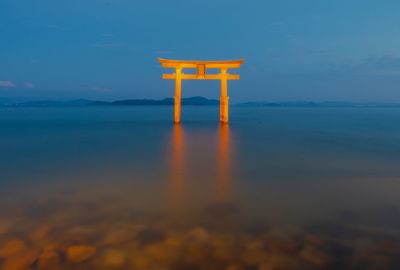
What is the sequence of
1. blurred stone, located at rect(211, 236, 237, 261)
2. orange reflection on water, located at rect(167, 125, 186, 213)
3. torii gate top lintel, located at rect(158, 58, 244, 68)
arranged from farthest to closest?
torii gate top lintel, located at rect(158, 58, 244, 68) → orange reflection on water, located at rect(167, 125, 186, 213) → blurred stone, located at rect(211, 236, 237, 261)

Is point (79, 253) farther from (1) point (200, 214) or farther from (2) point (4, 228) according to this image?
(1) point (200, 214)

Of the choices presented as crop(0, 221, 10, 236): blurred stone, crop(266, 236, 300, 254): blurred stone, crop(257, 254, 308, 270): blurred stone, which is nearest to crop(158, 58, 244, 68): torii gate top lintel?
crop(0, 221, 10, 236): blurred stone

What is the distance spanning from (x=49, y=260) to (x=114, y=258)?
66cm

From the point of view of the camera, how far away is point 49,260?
3.18 metres

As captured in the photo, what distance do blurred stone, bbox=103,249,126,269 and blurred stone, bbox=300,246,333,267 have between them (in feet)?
6.23

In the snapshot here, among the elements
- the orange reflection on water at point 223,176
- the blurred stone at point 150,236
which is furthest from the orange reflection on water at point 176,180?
the blurred stone at point 150,236

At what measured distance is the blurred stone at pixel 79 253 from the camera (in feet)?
10.6

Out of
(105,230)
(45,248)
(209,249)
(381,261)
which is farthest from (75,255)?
(381,261)

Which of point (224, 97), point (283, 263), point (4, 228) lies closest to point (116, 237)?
point (4, 228)

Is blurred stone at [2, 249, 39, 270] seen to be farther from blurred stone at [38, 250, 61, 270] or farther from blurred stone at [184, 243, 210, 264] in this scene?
blurred stone at [184, 243, 210, 264]

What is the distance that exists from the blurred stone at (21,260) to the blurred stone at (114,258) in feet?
2.35

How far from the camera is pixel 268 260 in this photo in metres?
3.21

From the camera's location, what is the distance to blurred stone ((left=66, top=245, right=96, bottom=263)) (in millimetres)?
3222

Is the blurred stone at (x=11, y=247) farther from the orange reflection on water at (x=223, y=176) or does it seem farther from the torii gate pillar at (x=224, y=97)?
the torii gate pillar at (x=224, y=97)
